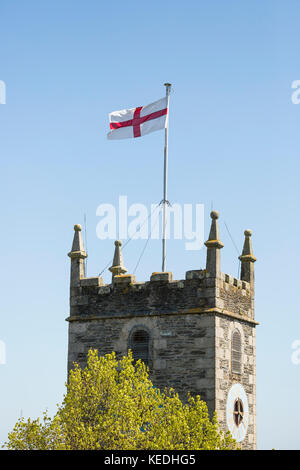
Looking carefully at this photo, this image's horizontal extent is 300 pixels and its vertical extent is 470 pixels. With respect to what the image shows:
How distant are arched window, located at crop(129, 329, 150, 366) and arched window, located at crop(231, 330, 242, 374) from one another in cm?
329

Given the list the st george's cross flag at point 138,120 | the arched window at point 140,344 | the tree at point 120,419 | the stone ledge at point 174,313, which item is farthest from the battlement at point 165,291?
the st george's cross flag at point 138,120

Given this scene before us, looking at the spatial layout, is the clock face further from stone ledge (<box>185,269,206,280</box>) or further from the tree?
stone ledge (<box>185,269,206,280</box>)

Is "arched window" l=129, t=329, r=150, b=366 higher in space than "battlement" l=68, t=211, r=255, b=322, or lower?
lower

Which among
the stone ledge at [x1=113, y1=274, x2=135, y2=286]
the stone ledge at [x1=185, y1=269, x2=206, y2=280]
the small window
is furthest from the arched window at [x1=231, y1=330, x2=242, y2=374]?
the stone ledge at [x1=113, y1=274, x2=135, y2=286]

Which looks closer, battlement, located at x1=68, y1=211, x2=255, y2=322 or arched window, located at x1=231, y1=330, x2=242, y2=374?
battlement, located at x1=68, y1=211, x2=255, y2=322

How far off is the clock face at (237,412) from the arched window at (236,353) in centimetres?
65

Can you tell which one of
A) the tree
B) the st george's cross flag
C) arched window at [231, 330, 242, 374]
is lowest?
the tree

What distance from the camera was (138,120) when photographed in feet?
128

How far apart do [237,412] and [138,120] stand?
12.6m

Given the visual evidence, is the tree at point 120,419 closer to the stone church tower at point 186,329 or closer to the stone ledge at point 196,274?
the stone church tower at point 186,329

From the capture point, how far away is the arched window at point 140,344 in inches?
1401

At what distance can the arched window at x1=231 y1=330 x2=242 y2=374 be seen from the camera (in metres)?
A: 35.9
